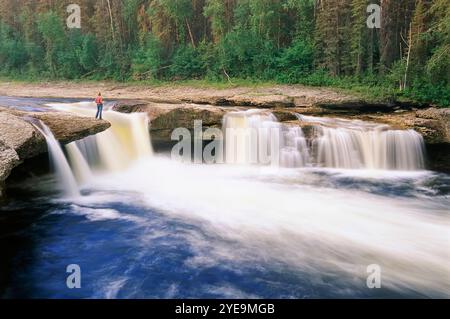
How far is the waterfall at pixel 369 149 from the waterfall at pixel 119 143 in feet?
21.2

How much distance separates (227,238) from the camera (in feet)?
28.2

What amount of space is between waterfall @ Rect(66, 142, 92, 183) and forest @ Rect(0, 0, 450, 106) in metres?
16.5

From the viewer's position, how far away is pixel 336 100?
22.5m

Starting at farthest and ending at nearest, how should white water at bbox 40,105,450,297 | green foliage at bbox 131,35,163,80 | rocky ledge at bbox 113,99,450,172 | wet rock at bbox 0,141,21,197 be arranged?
green foliage at bbox 131,35,163,80 < rocky ledge at bbox 113,99,450,172 < wet rock at bbox 0,141,21,197 < white water at bbox 40,105,450,297

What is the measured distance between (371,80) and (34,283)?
23796 millimetres

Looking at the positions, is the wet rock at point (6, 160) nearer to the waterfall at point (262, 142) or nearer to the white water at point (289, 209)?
the white water at point (289, 209)

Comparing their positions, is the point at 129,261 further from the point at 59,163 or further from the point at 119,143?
the point at 119,143

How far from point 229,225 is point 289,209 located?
1931 mm

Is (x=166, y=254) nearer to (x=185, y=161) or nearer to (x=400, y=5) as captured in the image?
(x=185, y=161)

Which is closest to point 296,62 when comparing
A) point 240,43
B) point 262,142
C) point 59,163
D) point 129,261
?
point 240,43

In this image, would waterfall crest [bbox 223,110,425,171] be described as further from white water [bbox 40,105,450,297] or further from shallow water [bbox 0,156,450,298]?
shallow water [bbox 0,156,450,298]

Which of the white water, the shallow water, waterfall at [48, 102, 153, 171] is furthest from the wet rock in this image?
waterfall at [48, 102, 153, 171]

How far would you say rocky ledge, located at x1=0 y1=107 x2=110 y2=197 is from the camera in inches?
351

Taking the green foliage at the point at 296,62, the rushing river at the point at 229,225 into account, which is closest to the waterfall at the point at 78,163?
the rushing river at the point at 229,225
